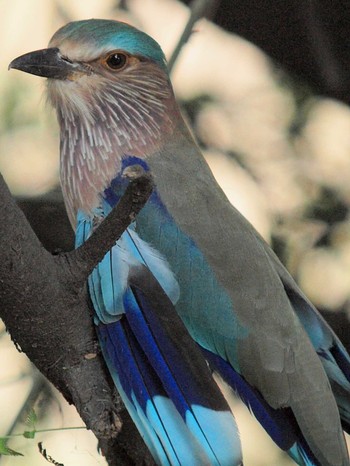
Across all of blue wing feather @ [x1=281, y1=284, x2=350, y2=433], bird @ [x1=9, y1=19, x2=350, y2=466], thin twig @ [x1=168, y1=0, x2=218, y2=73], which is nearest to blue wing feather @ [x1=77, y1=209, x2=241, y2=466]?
bird @ [x1=9, y1=19, x2=350, y2=466]

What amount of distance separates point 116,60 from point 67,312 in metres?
0.90

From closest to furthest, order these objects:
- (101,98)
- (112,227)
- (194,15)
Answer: (112,227)
(101,98)
(194,15)

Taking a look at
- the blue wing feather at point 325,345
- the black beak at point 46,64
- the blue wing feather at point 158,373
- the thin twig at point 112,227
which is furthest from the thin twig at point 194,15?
the thin twig at point 112,227

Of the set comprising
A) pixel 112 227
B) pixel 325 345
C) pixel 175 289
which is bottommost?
pixel 325 345

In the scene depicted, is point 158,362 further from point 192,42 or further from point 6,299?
point 192,42

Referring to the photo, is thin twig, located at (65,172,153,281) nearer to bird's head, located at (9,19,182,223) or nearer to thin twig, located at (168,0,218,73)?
bird's head, located at (9,19,182,223)

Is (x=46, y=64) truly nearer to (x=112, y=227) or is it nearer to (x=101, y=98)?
(x=101, y=98)

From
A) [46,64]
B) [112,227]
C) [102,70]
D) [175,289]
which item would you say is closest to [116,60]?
[102,70]

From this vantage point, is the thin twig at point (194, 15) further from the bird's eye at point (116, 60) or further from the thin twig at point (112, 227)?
the thin twig at point (112, 227)

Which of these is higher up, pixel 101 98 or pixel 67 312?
pixel 101 98

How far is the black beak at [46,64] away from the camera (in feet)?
10.3

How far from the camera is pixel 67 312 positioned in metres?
2.70

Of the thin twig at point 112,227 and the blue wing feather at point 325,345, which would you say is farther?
the blue wing feather at point 325,345

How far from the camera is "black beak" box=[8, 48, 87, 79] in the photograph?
315 cm
